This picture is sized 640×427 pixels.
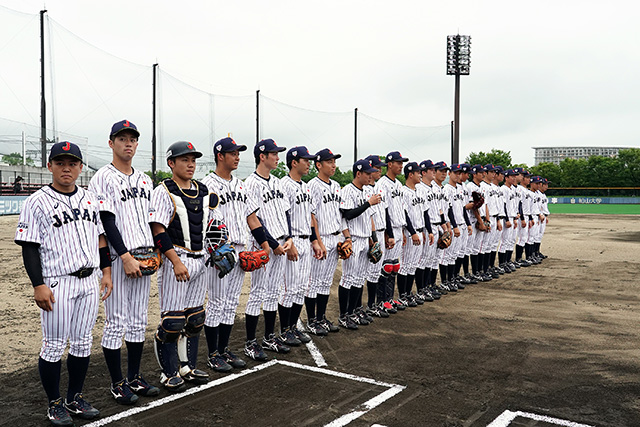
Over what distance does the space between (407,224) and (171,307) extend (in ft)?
15.3

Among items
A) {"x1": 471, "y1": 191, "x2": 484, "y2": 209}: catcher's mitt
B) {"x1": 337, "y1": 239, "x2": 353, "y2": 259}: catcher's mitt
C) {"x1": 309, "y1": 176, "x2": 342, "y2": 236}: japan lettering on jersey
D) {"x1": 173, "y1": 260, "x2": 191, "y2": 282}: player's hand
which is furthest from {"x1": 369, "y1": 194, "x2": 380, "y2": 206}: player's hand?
{"x1": 471, "y1": 191, "x2": 484, "y2": 209}: catcher's mitt

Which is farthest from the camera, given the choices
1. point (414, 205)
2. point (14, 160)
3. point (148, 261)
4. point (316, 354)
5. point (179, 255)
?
point (14, 160)

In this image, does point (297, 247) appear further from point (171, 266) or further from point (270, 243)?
point (171, 266)

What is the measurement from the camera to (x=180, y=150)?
4.55 metres

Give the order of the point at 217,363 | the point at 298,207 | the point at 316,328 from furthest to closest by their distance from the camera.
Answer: the point at 316,328 < the point at 298,207 < the point at 217,363

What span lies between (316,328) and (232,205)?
2.13 meters

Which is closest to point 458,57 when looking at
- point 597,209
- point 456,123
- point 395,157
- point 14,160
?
point 456,123

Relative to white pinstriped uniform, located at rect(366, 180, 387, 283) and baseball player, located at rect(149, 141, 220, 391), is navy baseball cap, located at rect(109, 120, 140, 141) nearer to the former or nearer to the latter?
baseball player, located at rect(149, 141, 220, 391)

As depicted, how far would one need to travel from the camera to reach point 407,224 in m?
8.21

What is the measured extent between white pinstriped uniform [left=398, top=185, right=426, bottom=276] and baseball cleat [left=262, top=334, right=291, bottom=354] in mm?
3104

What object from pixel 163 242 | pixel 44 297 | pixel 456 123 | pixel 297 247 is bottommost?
pixel 44 297

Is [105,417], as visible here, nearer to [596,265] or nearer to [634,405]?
[634,405]

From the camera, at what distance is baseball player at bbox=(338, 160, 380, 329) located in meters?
6.86

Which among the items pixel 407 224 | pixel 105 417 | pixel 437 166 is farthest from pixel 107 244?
pixel 437 166
